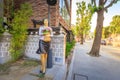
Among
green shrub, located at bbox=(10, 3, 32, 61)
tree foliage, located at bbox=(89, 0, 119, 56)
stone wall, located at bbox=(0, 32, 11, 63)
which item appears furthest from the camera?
tree foliage, located at bbox=(89, 0, 119, 56)

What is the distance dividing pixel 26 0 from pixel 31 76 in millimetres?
7480

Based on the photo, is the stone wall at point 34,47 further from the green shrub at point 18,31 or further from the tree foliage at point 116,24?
the tree foliage at point 116,24

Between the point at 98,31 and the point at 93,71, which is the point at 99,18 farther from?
the point at 93,71

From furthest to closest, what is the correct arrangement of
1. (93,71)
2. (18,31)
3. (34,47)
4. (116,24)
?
(116,24)
(93,71)
(34,47)
(18,31)

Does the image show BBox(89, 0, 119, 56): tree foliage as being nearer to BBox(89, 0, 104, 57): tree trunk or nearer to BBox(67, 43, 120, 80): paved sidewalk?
BBox(89, 0, 104, 57): tree trunk

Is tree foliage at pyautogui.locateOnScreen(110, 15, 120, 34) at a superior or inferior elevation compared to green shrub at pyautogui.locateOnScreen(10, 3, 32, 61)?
superior

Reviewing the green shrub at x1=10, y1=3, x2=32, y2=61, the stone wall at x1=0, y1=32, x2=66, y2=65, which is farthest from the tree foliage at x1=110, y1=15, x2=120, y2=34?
the green shrub at x1=10, y1=3, x2=32, y2=61

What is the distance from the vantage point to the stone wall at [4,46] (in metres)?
6.90

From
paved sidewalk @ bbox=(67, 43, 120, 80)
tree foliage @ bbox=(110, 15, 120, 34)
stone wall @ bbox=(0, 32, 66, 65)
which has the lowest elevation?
paved sidewalk @ bbox=(67, 43, 120, 80)

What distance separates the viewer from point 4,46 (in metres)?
6.98

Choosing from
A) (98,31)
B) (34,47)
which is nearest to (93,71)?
(34,47)

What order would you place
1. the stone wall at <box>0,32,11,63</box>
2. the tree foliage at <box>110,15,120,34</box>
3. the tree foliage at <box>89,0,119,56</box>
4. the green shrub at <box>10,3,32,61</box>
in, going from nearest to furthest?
the stone wall at <box>0,32,11,63</box> < the green shrub at <box>10,3,32,61</box> < the tree foliage at <box>89,0,119,56</box> < the tree foliage at <box>110,15,120,34</box>

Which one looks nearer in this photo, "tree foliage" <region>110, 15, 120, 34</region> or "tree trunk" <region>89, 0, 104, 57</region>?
"tree trunk" <region>89, 0, 104, 57</region>

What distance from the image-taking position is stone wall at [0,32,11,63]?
6898 millimetres
